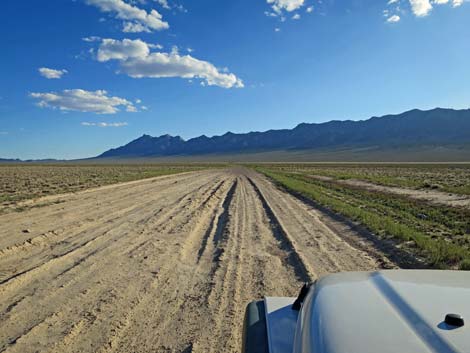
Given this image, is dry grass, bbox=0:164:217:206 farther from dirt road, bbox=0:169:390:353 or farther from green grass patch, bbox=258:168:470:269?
green grass patch, bbox=258:168:470:269

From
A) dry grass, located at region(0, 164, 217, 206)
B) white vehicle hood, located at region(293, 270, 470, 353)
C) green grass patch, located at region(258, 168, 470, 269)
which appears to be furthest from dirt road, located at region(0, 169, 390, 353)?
dry grass, located at region(0, 164, 217, 206)

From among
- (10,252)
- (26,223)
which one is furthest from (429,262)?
(26,223)

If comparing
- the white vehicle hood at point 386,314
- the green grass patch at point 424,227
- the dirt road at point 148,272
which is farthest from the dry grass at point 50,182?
the white vehicle hood at point 386,314

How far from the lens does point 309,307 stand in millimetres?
1934

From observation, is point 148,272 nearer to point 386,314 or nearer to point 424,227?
point 386,314

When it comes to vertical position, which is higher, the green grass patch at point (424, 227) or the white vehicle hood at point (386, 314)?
the white vehicle hood at point (386, 314)

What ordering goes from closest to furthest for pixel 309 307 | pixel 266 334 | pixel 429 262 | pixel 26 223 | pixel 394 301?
pixel 394 301 → pixel 309 307 → pixel 266 334 → pixel 429 262 → pixel 26 223

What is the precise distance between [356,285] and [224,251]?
5302mm

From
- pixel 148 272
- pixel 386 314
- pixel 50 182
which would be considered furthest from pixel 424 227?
pixel 50 182

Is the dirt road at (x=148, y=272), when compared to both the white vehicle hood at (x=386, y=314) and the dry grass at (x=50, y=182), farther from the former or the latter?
the dry grass at (x=50, y=182)

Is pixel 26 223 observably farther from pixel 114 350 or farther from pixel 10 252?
pixel 114 350

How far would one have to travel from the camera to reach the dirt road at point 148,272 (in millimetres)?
3881

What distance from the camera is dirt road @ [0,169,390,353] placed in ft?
12.7

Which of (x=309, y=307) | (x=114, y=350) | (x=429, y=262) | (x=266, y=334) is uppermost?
(x=309, y=307)
